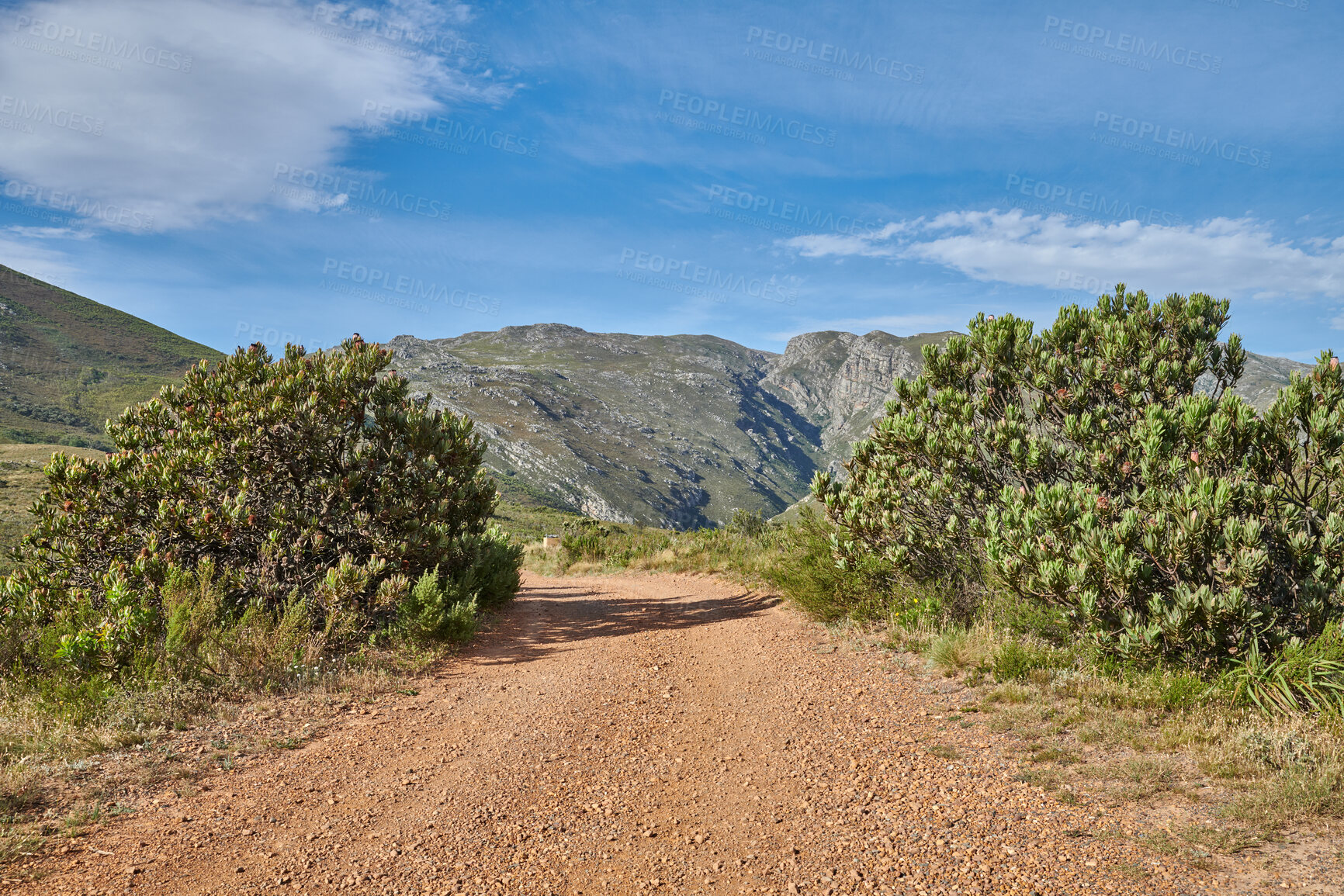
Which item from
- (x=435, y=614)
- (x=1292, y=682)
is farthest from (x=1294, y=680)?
(x=435, y=614)

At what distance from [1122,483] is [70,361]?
17873 cm

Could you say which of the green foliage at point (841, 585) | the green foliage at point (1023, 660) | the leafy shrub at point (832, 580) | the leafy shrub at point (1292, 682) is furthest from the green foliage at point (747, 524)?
the leafy shrub at point (1292, 682)

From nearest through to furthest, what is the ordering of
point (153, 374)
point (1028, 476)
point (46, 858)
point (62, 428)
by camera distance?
point (46, 858)
point (1028, 476)
point (62, 428)
point (153, 374)

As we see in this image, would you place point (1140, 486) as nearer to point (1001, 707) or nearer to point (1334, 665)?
point (1334, 665)

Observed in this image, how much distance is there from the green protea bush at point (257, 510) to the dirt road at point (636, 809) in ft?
7.70

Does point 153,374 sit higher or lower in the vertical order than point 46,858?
higher

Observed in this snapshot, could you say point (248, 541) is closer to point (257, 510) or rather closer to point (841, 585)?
point (257, 510)

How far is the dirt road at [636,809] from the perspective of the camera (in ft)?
11.8

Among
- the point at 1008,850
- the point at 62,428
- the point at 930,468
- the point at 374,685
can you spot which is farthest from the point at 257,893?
the point at 62,428

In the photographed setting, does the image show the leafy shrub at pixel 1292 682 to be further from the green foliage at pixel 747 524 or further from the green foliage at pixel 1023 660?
the green foliage at pixel 747 524

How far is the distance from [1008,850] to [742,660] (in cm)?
455

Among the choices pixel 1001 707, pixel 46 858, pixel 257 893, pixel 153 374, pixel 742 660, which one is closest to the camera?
pixel 257 893

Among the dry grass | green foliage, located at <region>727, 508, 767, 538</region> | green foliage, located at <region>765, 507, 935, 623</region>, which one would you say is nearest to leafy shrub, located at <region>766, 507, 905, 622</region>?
green foliage, located at <region>765, 507, 935, 623</region>

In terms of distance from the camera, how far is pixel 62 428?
102m
